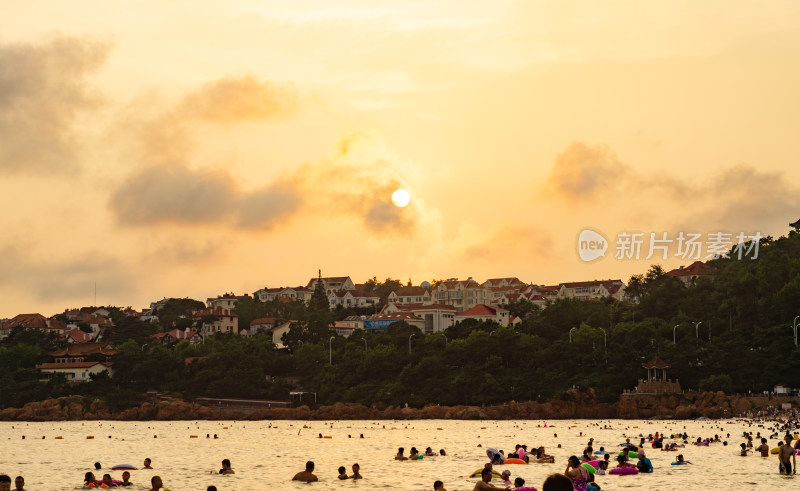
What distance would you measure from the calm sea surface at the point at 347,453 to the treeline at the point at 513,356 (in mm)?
15438

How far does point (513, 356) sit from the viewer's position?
416 feet

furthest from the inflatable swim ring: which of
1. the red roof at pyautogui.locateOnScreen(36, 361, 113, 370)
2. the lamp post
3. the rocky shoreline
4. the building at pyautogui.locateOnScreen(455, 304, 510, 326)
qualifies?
the building at pyautogui.locateOnScreen(455, 304, 510, 326)

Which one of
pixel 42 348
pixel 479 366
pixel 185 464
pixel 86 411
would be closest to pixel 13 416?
pixel 86 411

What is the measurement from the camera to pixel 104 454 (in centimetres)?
6588

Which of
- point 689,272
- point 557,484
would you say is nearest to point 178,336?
point 689,272

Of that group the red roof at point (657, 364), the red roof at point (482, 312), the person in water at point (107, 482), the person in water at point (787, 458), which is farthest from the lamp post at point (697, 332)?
the person in water at point (107, 482)

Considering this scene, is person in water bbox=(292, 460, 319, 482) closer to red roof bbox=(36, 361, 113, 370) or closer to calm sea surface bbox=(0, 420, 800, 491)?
calm sea surface bbox=(0, 420, 800, 491)

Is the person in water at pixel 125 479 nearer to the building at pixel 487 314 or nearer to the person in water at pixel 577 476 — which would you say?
the person in water at pixel 577 476

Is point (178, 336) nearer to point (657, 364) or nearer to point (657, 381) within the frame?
point (657, 364)

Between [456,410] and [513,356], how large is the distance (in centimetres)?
1469

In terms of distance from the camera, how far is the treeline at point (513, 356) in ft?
374

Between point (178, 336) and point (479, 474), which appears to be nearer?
point (479, 474)

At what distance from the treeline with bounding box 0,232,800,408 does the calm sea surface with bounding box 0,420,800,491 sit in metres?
15.4

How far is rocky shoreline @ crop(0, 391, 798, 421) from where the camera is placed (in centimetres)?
10375
